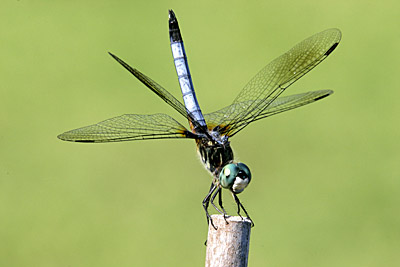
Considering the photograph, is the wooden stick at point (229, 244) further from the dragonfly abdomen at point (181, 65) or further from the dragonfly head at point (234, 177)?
the dragonfly abdomen at point (181, 65)

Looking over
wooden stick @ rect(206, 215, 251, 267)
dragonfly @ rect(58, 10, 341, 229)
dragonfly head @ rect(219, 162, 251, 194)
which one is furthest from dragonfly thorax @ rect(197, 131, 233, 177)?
wooden stick @ rect(206, 215, 251, 267)

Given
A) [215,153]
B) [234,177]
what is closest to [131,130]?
[215,153]

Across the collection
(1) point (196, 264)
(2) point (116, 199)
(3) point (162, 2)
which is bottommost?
(1) point (196, 264)

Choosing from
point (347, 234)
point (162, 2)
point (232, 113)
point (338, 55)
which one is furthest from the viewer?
point (162, 2)

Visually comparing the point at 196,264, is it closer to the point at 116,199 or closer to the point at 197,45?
the point at 116,199

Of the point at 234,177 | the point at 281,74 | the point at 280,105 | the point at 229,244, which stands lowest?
the point at 229,244

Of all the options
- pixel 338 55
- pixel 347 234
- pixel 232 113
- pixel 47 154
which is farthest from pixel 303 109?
pixel 232 113

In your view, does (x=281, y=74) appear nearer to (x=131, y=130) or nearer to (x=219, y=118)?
(x=219, y=118)

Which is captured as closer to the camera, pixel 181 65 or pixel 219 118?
pixel 219 118
